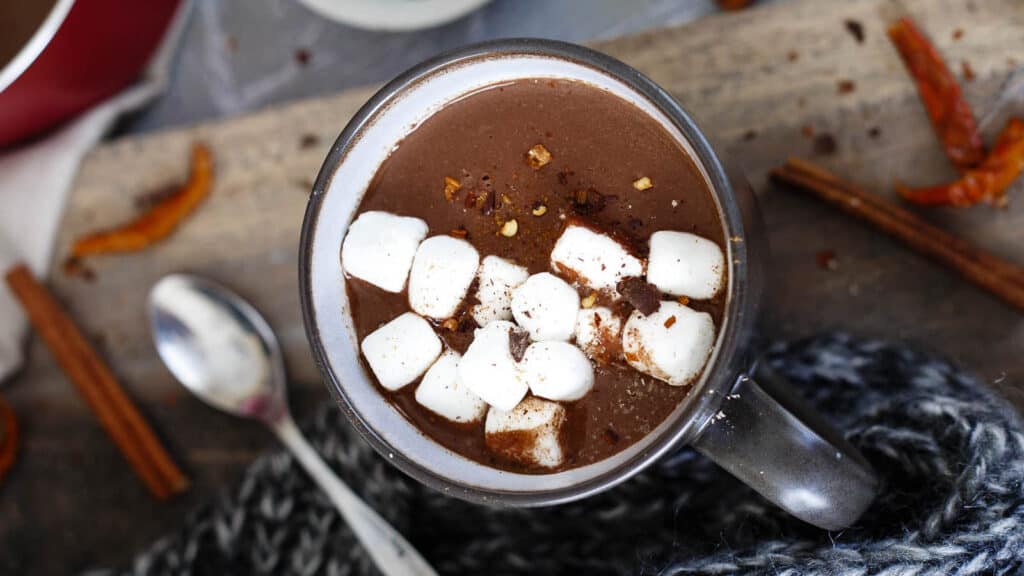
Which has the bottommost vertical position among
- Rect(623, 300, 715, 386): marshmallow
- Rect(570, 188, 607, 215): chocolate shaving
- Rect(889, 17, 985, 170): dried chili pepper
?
Rect(623, 300, 715, 386): marshmallow

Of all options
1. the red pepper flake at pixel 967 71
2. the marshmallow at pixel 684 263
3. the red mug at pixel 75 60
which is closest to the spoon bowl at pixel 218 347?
the red mug at pixel 75 60

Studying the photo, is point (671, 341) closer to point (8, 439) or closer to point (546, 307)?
point (546, 307)

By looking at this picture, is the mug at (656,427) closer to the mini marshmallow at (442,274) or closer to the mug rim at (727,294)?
the mug rim at (727,294)

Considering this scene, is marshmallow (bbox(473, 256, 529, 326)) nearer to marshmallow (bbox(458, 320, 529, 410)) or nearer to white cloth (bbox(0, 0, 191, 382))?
marshmallow (bbox(458, 320, 529, 410))

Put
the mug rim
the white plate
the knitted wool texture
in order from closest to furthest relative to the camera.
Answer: the mug rim → the knitted wool texture → the white plate

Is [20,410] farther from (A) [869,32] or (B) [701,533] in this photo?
(A) [869,32]

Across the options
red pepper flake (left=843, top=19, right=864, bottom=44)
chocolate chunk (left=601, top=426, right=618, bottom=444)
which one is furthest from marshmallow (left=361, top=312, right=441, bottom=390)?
red pepper flake (left=843, top=19, right=864, bottom=44)

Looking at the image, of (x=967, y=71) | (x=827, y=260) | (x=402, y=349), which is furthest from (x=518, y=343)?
(x=967, y=71)
